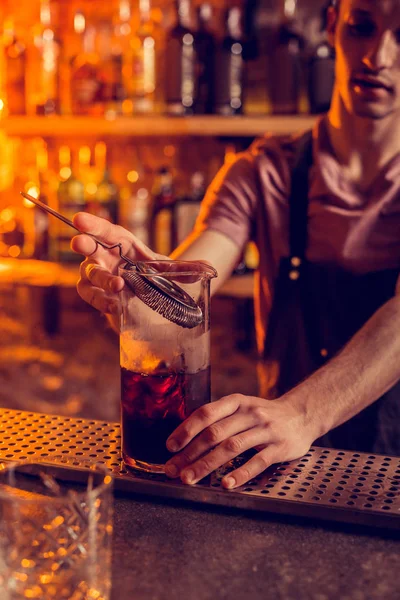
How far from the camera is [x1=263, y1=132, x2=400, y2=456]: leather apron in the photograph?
1.41 m

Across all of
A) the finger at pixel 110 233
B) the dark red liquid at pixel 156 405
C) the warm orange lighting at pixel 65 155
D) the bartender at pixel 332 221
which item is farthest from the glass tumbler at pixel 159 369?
the warm orange lighting at pixel 65 155

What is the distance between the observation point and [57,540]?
0.58 metres

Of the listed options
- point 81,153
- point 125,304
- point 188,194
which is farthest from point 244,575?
point 81,153

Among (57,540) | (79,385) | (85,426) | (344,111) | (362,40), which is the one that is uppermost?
(362,40)

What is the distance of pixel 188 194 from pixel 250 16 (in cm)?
56

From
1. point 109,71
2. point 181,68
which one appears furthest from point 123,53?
point 181,68

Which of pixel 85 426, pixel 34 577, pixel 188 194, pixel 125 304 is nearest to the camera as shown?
pixel 34 577

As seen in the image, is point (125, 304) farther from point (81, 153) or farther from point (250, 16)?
point (81, 153)

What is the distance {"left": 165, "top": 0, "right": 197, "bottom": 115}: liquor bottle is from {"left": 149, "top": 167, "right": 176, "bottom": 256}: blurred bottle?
8.2 inches

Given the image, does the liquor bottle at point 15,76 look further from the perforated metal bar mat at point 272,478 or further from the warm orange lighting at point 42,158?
the perforated metal bar mat at point 272,478

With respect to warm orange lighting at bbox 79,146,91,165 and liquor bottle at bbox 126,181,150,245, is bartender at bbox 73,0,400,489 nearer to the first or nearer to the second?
liquor bottle at bbox 126,181,150,245

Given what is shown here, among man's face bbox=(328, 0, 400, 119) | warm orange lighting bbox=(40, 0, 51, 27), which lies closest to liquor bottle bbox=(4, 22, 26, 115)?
warm orange lighting bbox=(40, 0, 51, 27)

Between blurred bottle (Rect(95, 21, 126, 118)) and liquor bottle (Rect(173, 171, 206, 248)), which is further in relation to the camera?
blurred bottle (Rect(95, 21, 126, 118))

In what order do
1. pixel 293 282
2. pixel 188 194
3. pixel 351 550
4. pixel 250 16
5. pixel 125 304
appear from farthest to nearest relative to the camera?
pixel 188 194 < pixel 250 16 < pixel 293 282 < pixel 125 304 < pixel 351 550
